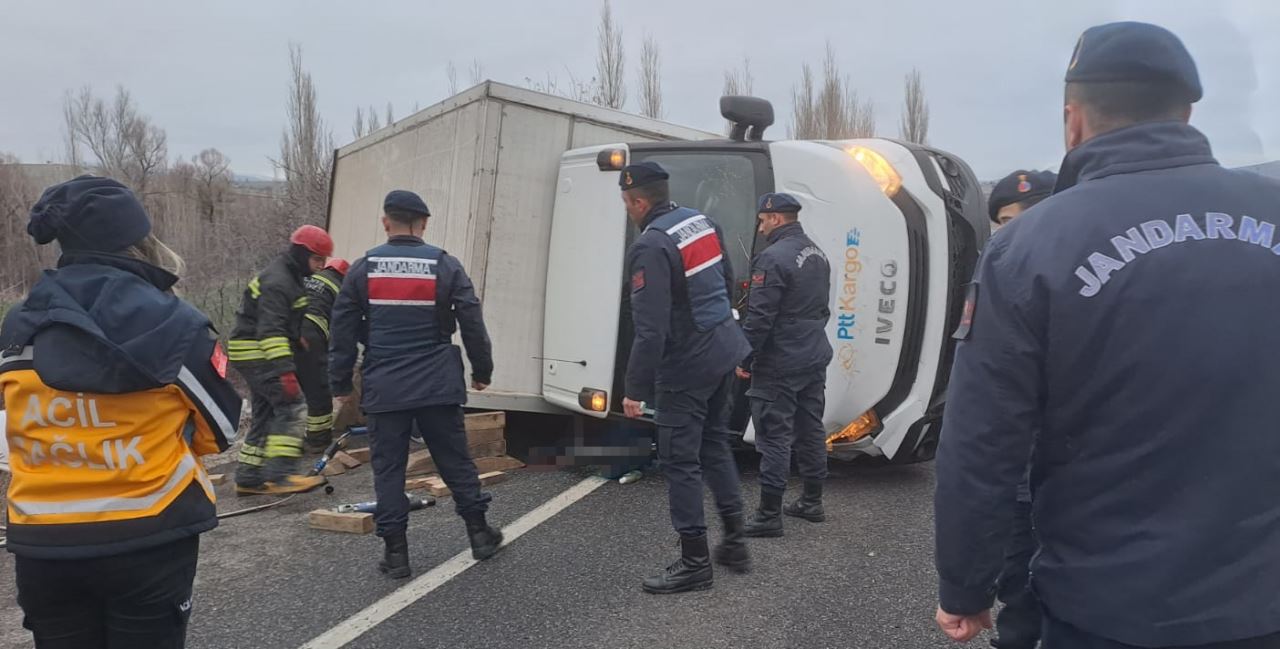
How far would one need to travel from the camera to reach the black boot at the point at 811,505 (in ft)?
14.9

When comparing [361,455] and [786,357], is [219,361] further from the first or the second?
[361,455]

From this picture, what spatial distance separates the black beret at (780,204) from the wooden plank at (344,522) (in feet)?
9.13

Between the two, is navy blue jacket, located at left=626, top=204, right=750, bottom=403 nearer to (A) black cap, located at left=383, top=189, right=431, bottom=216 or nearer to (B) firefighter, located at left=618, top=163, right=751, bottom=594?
(B) firefighter, located at left=618, top=163, right=751, bottom=594

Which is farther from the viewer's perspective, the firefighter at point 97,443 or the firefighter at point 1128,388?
the firefighter at point 97,443

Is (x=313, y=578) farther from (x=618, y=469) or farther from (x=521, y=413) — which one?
(x=521, y=413)

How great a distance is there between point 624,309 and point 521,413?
1.60m

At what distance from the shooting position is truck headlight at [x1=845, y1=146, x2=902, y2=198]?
15.3 feet

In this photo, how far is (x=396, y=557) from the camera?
3.94m

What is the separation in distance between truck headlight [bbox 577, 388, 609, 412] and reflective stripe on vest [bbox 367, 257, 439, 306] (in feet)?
4.67

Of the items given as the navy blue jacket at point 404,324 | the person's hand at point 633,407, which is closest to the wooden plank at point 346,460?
the navy blue jacket at point 404,324

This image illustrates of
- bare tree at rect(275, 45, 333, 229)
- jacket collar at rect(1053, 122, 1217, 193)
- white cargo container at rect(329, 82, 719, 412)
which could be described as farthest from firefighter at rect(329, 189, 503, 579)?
bare tree at rect(275, 45, 333, 229)

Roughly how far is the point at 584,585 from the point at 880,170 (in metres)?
2.80

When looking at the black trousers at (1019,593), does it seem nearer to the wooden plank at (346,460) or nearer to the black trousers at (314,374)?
the wooden plank at (346,460)

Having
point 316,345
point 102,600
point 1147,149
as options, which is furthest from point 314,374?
point 1147,149
